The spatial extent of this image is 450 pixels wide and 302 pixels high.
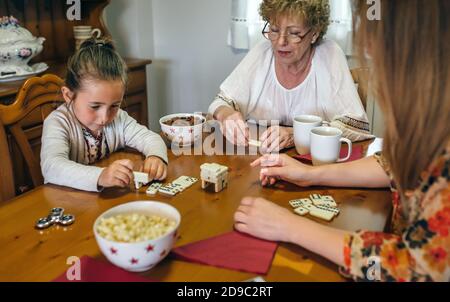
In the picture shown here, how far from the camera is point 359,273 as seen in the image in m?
0.82

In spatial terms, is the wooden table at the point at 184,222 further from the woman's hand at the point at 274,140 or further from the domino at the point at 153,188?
the woman's hand at the point at 274,140

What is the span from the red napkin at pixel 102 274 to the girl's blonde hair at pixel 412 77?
52 centimetres

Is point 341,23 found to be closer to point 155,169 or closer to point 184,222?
point 155,169

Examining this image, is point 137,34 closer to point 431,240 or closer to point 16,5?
point 16,5

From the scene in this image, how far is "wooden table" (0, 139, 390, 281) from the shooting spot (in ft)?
2.78

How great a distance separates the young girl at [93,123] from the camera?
132 cm

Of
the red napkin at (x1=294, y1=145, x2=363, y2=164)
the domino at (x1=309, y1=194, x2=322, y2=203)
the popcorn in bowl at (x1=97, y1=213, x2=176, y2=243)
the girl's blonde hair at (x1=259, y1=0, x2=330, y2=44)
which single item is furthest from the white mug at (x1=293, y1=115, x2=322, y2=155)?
the popcorn in bowl at (x1=97, y1=213, x2=176, y2=243)

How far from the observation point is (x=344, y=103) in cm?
179

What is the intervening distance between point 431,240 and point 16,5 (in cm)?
259

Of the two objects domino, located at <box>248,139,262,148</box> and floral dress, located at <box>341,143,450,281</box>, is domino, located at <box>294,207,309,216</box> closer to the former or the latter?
floral dress, located at <box>341,143,450,281</box>

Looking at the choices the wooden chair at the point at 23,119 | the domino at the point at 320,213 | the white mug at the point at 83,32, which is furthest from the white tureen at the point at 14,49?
the domino at the point at 320,213

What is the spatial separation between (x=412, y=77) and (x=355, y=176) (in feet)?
1.56

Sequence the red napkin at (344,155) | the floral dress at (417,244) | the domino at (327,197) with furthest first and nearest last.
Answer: the red napkin at (344,155)
the domino at (327,197)
the floral dress at (417,244)
